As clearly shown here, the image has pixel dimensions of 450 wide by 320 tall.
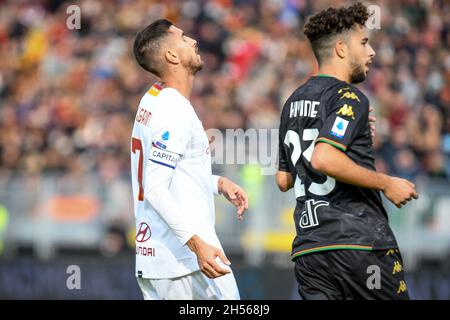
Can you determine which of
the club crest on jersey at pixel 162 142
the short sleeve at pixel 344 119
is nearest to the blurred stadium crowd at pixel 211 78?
the short sleeve at pixel 344 119

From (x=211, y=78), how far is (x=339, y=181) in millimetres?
9191

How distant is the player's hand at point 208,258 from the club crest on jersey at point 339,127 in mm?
923

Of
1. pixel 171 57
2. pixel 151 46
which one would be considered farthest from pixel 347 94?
pixel 151 46

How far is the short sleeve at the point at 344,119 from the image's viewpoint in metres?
5.03

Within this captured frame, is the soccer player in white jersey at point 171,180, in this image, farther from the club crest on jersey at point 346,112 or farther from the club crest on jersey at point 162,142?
the club crest on jersey at point 346,112

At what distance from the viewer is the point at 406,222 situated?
1109 centimetres

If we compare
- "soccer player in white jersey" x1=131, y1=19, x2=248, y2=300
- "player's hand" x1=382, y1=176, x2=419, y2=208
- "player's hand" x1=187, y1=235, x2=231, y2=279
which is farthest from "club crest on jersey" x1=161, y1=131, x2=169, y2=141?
"player's hand" x1=382, y1=176, x2=419, y2=208

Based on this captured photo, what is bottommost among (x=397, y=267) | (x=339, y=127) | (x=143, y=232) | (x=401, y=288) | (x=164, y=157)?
(x=401, y=288)

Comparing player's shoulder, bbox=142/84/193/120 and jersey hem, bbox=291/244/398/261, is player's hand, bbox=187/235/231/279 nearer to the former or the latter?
jersey hem, bbox=291/244/398/261

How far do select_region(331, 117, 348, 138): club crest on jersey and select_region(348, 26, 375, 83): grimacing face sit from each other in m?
0.43

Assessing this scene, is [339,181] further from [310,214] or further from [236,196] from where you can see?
[236,196]

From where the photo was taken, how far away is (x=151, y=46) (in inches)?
220

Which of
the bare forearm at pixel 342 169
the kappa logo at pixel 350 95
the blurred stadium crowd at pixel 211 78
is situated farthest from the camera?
the blurred stadium crowd at pixel 211 78

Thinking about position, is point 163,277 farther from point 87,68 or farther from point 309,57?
point 87,68
